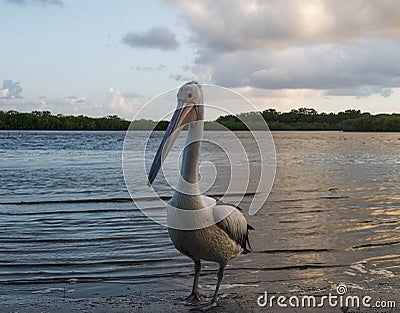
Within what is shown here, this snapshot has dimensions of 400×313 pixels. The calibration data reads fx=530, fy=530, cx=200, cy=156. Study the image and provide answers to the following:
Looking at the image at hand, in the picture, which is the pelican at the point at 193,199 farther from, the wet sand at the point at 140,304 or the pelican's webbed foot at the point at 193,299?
the wet sand at the point at 140,304

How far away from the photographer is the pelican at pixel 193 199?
18.2ft

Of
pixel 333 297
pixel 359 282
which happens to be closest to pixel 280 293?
pixel 333 297

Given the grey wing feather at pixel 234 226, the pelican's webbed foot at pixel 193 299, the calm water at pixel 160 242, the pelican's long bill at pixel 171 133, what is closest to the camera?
the pelican's long bill at pixel 171 133

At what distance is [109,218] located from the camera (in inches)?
481

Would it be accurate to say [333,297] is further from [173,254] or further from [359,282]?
[173,254]

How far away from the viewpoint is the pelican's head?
5.41m

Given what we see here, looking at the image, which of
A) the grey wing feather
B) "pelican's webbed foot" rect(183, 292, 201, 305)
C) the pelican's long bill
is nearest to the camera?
the pelican's long bill

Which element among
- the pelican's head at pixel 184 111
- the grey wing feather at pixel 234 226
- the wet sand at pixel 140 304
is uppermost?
the pelican's head at pixel 184 111

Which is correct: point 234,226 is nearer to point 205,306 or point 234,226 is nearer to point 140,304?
point 205,306

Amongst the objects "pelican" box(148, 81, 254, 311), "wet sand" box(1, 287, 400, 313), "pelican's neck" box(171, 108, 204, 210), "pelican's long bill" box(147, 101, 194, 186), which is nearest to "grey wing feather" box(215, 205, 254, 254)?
"pelican" box(148, 81, 254, 311)

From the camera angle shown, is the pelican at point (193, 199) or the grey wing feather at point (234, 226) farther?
the grey wing feather at point (234, 226)

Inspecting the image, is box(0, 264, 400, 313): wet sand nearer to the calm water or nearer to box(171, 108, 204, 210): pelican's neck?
the calm water

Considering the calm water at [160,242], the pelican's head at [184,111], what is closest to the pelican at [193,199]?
the pelican's head at [184,111]

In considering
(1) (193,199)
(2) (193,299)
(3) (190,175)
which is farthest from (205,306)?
(3) (190,175)
